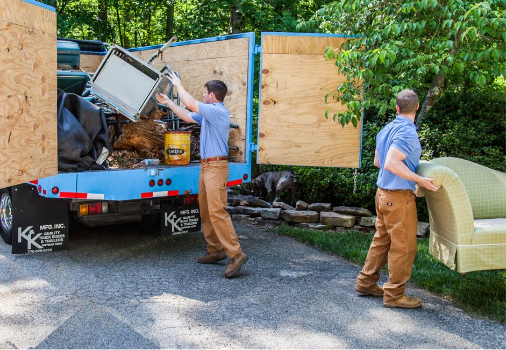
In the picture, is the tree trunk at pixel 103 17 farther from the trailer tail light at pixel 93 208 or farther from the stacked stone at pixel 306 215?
the trailer tail light at pixel 93 208

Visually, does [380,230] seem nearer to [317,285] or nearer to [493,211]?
[317,285]

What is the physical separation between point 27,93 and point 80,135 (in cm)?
119

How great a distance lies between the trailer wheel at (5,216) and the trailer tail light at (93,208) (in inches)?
46.3

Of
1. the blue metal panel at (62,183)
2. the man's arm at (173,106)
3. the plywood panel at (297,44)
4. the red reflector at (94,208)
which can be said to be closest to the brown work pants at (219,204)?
the man's arm at (173,106)

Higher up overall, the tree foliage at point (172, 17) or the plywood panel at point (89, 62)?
the tree foliage at point (172, 17)

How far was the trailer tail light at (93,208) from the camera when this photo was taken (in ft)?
17.1

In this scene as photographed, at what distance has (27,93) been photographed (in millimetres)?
3980

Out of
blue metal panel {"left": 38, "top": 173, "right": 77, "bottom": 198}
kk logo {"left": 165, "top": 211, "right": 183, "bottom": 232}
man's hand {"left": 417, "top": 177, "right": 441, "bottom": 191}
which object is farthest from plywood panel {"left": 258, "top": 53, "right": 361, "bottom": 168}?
blue metal panel {"left": 38, "top": 173, "right": 77, "bottom": 198}

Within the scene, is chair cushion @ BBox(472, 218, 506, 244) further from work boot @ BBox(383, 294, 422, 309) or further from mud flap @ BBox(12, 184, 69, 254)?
mud flap @ BBox(12, 184, 69, 254)

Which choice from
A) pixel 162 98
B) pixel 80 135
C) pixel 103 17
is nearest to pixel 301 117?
pixel 162 98

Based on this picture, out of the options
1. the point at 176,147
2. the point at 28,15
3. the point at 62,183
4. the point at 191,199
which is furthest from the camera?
the point at 191,199

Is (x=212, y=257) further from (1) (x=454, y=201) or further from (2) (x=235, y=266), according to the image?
(1) (x=454, y=201)

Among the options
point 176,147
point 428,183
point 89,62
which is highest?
point 89,62

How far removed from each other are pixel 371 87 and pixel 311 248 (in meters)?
1.99
